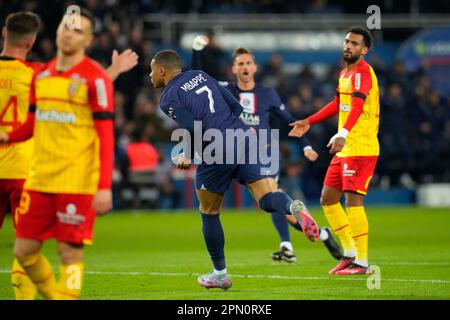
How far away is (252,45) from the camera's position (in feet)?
88.9

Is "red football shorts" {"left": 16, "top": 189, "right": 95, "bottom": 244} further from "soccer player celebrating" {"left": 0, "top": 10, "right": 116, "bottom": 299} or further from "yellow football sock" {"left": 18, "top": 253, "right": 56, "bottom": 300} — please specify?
"yellow football sock" {"left": 18, "top": 253, "right": 56, "bottom": 300}

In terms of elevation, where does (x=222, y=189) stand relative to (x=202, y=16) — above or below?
below

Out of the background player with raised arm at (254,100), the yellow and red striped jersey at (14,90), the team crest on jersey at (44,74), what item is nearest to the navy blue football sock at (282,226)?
the background player with raised arm at (254,100)

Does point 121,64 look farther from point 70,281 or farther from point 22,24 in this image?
point 70,281

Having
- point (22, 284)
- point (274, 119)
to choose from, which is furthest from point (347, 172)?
point (274, 119)

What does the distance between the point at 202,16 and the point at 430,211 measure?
328 inches

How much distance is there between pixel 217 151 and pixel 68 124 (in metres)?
2.51

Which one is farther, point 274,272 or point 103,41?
point 103,41

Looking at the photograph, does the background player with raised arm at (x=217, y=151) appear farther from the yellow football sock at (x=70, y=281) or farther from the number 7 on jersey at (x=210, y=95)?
the yellow football sock at (x=70, y=281)

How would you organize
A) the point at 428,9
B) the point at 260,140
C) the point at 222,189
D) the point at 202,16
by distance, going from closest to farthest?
1. the point at 222,189
2. the point at 260,140
3. the point at 202,16
4. the point at 428,9

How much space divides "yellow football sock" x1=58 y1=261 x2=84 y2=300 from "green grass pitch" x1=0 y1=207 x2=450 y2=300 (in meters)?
1.81

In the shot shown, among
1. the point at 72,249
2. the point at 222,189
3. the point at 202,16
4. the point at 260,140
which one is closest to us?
the point at 72,249
